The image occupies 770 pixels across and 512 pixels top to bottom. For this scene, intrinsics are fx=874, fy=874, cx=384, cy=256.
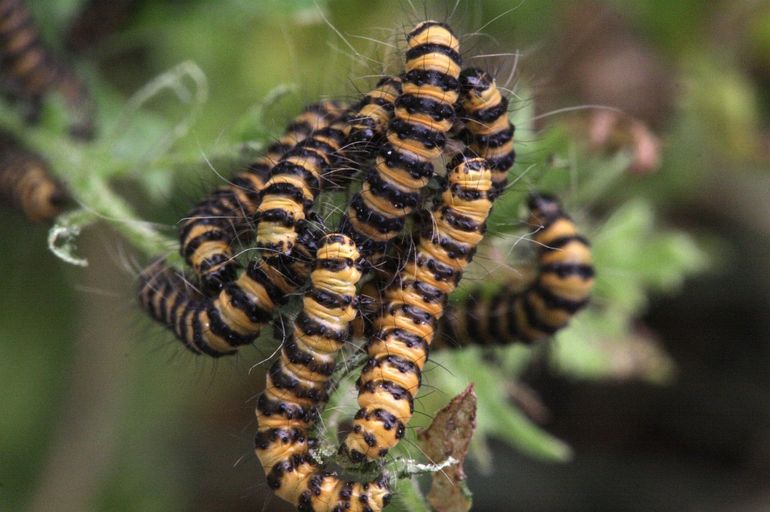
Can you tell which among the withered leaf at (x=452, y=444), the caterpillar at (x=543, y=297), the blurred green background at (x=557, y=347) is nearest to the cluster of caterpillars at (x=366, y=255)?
the withered leaf at (x=452, y=444)

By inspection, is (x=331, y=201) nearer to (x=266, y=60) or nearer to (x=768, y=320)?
(x=266, y=60)

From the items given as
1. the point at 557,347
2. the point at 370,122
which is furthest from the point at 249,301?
the point at 557,347

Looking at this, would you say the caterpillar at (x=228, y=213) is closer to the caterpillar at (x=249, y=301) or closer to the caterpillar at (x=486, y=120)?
the caterpillar at (x=249, y=301)

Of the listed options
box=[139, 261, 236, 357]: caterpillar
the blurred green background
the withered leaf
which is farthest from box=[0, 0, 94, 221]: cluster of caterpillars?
the withered leaf

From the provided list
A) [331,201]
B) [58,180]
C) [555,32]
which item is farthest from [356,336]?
[555,32]

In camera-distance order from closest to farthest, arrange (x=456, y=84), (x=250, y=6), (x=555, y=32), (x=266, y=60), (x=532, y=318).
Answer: (x=456, y=84) → (x=532, y=318) → (x=250, y=6) → (x=266, y=60) → (x=555, y=32)

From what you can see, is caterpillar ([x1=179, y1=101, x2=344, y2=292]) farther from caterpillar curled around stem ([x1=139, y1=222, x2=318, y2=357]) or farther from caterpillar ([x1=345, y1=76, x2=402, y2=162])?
caterpillar ([x1=345, y1=76, x2=402, y2=162])
